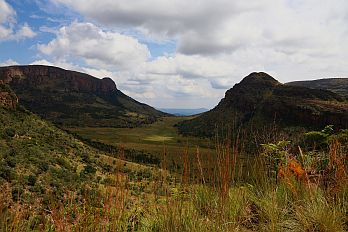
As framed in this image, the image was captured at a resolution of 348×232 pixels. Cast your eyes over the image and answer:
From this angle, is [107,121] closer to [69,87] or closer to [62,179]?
[69,87]

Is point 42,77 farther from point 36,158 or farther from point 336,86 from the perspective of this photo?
point 36,158

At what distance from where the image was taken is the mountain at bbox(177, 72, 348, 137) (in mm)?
58144

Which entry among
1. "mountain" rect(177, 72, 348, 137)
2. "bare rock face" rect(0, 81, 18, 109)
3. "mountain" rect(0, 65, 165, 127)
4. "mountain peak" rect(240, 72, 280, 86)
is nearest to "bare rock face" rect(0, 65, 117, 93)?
"mountain" rect(0, 65, 165, 127)

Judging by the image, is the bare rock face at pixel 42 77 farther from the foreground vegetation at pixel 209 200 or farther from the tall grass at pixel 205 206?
the tall grass at pixel 205 206

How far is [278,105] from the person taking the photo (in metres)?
71.5

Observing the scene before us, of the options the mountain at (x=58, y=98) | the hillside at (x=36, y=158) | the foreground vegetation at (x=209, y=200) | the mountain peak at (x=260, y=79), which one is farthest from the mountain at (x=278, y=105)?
the mountain at (x=58, y=98)

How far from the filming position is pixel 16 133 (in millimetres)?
30453

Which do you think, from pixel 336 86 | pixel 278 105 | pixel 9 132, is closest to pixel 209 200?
pixel 9 132

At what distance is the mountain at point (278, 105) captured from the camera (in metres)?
58.1

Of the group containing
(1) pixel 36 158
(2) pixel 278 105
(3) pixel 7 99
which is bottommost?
(1) pixel 36 158

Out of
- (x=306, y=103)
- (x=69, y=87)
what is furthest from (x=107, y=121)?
(x=306, y=103)

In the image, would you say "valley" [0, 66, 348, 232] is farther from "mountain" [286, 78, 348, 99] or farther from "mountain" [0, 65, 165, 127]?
"mountain" [0, 65, 165, 127]

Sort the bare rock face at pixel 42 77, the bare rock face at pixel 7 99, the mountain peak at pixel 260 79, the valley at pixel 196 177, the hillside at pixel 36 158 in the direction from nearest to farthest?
1. the valley at pixel 196 177
2. the hillside at pixel 36 158
3. the bare rock face at pixel 7 99
4. the mountain peak at pixel 260 79
5. the bare rock face at pixel 42 77

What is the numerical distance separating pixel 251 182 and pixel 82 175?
24.9 m
